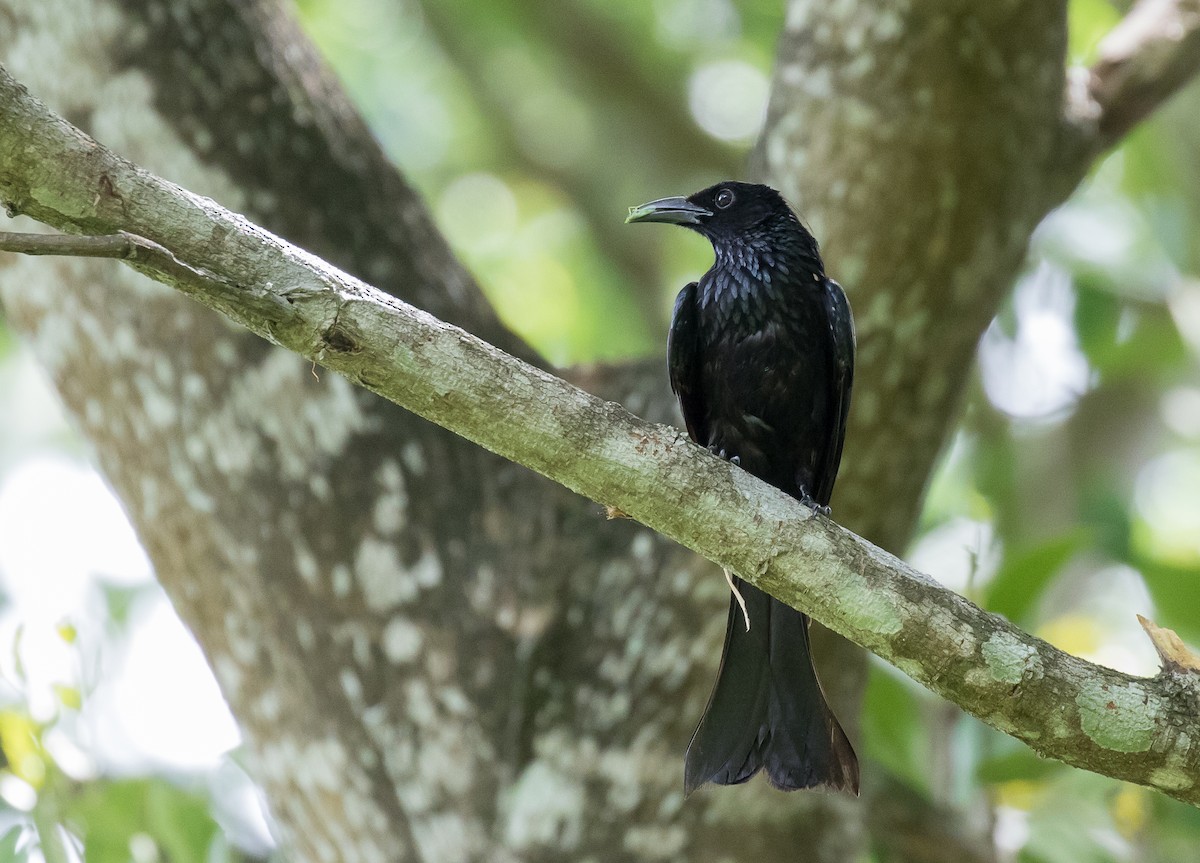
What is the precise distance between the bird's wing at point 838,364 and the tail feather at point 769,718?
462 mm

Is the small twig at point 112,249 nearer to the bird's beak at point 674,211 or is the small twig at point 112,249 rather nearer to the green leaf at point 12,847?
the green leaf at point 12,847

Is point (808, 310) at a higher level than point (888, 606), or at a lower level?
higher

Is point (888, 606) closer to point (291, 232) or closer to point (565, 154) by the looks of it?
point (291, 232)

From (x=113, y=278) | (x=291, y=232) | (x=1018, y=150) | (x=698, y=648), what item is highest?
(x=1018, y=150)

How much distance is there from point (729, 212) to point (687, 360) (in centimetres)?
59

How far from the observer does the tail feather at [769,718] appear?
257 centimetres

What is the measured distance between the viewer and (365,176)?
327 centimetres

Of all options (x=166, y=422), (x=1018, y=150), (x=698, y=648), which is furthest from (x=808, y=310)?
(x=166, y=422)

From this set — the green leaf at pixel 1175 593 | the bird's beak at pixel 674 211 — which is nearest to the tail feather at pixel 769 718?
the bird's beak at pixel 674 211

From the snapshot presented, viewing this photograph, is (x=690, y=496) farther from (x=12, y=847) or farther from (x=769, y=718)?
(x=12, y=847)

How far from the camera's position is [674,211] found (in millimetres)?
3879

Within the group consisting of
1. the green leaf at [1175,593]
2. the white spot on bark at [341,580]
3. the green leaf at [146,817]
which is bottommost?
the green leaf at [146,817]

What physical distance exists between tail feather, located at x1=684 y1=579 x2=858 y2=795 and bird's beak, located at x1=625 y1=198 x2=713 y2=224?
138 cm

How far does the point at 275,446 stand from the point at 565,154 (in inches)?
163
